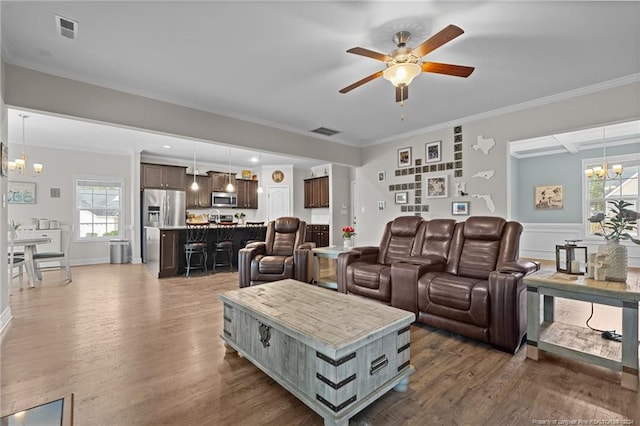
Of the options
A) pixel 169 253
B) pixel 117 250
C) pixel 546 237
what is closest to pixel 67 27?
pixel 169 253

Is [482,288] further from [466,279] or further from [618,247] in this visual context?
[618,247]

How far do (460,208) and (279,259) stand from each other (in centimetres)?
309

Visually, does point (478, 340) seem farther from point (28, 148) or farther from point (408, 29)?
point (28, 148)

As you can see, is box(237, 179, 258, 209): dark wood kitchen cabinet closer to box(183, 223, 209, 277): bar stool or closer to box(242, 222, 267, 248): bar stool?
box(242, 222, 267, 248): bar stool

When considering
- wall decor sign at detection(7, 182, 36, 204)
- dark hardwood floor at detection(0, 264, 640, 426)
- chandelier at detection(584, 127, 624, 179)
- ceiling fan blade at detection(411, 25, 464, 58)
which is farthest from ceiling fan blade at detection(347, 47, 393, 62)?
wall decor sign at detection(7, 182, 36, 204)

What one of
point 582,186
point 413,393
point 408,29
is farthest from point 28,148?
point 582,186

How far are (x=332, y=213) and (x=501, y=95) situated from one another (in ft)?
15.4

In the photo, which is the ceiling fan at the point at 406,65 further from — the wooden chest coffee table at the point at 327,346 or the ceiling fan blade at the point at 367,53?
the wooden chest coffee table at the point at 327,346

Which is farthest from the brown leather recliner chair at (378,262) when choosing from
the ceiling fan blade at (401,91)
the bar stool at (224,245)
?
the bar stool at (224,245)

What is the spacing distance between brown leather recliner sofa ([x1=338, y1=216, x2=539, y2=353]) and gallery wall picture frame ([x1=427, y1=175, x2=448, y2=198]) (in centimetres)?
164

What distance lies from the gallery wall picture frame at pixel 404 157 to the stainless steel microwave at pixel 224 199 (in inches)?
193

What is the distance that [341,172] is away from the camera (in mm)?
8055

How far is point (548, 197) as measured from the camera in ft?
22.7

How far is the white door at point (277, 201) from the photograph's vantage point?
8719 millimetres
